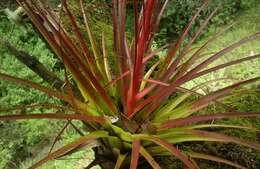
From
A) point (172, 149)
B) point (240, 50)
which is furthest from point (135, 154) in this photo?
point (240, 50)

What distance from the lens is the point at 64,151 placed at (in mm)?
1560

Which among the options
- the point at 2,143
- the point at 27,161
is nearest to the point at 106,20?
the point at 27,161

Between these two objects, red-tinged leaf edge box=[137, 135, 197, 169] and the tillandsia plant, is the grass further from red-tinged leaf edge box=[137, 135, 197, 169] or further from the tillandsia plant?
red-tinged leaf edge box=[137, 135, 197, 169]

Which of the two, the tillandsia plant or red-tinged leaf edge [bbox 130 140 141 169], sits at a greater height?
the tillandsia plant

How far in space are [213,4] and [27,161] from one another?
11.3ft

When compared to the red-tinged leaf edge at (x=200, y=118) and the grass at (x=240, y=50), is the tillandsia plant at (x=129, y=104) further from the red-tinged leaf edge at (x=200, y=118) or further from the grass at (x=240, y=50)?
the grass at (x=240, y=50)

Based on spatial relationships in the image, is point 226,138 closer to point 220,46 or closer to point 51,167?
point 51,167

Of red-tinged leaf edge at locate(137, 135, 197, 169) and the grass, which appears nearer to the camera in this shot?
red-tinged leaf edge at locate(137, 135, 197, 169)

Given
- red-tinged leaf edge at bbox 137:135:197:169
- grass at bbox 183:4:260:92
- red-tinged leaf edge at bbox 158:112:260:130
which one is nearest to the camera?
red-tinged leaf edge at bbox 137:135:197:169

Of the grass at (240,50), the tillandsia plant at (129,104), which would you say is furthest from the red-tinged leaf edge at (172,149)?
the grass at (240,50)

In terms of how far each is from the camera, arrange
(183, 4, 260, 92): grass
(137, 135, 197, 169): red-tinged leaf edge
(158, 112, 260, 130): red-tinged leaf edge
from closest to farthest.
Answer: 1. (137, 135, 197, 169): red-tinged leaf edge
2. (158, 112, 260, 130): red-tinged leaf edge
3. (183, 4, 260, 92): grass

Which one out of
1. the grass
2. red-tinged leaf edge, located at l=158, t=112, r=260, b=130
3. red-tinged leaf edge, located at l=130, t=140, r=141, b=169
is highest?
the grass

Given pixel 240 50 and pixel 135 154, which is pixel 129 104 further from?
pixel 240 50

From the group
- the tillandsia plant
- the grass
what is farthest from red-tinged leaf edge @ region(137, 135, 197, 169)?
the grass
